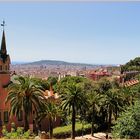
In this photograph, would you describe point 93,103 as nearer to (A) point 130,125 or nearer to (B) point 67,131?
(B) point 67,131

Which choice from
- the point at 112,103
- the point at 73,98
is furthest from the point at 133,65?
the point at 73,98

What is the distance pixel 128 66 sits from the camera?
5650 inches

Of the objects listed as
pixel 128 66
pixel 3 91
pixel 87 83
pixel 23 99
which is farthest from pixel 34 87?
pixel 128 66

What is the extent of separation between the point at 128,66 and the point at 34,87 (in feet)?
378

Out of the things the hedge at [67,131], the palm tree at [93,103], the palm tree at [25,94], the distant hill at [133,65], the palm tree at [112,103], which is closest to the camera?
the palm tree at [25,94]

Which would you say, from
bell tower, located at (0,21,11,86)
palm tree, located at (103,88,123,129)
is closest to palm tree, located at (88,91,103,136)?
palm tree, located at (103,88,123,129)

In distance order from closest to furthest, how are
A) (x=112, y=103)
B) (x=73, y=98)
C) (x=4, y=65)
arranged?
(x=73, y=98)
(x=112, y=103)
(x=4, y=65)

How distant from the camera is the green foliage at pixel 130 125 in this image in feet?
94.0

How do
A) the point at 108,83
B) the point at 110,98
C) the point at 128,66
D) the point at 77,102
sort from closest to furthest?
the point at 77,102
the point at 110,98
the point at 108,83
the point at 128,66

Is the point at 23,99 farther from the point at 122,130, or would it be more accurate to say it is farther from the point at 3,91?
the point at 3,91

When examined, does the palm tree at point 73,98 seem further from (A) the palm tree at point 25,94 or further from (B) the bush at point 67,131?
(B) the bush at point 67,131

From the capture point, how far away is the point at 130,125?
95.1 feet

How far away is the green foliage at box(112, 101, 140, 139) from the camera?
28.7m

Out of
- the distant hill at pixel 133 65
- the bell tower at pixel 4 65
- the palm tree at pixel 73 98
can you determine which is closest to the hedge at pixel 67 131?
the palm tree at pixel 73 98
